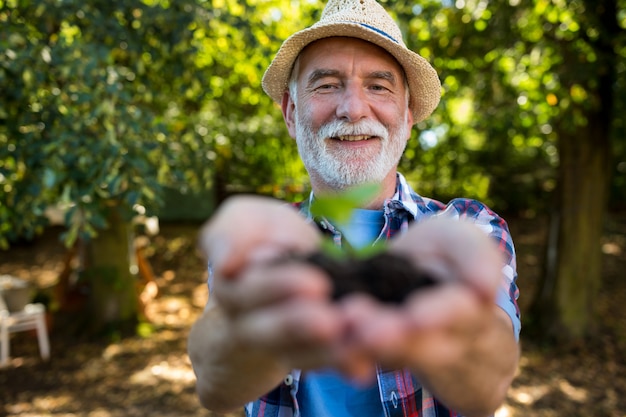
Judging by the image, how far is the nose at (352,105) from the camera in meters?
2.03

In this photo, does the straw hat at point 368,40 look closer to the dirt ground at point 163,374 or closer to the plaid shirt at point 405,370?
the plaid shirt at point 405,370

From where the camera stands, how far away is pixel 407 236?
3.64 feet

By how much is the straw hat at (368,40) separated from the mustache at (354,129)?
320 millimetres

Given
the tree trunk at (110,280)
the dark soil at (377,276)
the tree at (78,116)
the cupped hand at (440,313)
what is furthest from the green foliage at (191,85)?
the cupped hand at (440,313)

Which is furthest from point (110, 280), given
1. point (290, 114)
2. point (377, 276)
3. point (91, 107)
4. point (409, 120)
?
point (377, 276)

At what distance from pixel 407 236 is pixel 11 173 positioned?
3188 mm

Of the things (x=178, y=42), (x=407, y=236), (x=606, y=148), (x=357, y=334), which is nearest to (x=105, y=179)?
(x=178, y=42)

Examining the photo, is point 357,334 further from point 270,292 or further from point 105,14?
point 105,14

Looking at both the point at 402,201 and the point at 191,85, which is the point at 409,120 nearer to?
the point at 402,201

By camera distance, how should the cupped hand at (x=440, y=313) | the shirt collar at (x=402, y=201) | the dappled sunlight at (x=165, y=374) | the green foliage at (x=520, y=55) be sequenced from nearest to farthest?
1. the cupped hand at (x=440, y=313)
2. the shirt collar at (x=402, y=201)
3. the green foliage at (x=520, y=55)
4. the dappled sunlight at (x=165, y=374)

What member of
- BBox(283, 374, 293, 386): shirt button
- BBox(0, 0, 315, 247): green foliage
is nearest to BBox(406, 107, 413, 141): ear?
BBox(283, 374, 293, 386): shirt button

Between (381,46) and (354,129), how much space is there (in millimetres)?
383

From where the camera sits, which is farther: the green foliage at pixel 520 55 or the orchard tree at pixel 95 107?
the green foliage at pixel 520 55

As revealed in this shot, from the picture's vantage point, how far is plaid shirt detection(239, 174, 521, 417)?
172 centimetres
